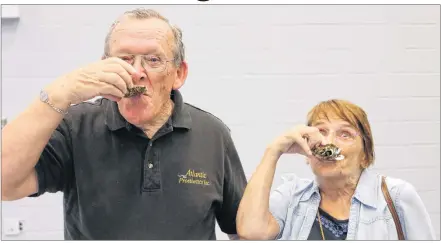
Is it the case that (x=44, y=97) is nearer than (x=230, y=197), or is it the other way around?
(x=44, y=97)

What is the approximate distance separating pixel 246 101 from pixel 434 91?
53cm

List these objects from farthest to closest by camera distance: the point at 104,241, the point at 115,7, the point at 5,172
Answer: the point at 115,7, the point at 104,241, the point at 5,172

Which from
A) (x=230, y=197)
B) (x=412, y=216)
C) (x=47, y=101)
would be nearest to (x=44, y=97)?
(x=47, y=101)

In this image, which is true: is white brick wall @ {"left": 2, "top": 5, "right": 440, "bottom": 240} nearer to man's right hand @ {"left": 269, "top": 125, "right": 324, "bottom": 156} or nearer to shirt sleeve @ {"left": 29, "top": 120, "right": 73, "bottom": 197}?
man's right hand @ {"left": 269, "top": 125, "right": 324, "bottom": 156}

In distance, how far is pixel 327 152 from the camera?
1.36m

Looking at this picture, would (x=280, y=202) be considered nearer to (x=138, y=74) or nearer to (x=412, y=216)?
(x=412, y=216)

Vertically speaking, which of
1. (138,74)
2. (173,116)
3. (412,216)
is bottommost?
(412,216)

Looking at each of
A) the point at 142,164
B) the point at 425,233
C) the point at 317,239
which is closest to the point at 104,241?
the point at 142,164

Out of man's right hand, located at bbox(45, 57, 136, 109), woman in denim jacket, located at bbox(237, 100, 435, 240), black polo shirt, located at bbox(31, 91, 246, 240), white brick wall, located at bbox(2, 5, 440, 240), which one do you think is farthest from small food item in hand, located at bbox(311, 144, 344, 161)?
man's right hand, located at bbox(45, 57, 136, 109)

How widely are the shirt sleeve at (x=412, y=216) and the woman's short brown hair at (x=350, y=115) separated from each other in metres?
0.12

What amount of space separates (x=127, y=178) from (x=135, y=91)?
0.69 feet

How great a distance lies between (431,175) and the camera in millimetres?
1527

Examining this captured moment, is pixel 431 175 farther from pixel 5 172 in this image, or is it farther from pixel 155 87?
pixel 5 172

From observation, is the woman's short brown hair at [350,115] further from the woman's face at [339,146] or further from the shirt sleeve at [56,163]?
the shirt sleeve at [56,163]
